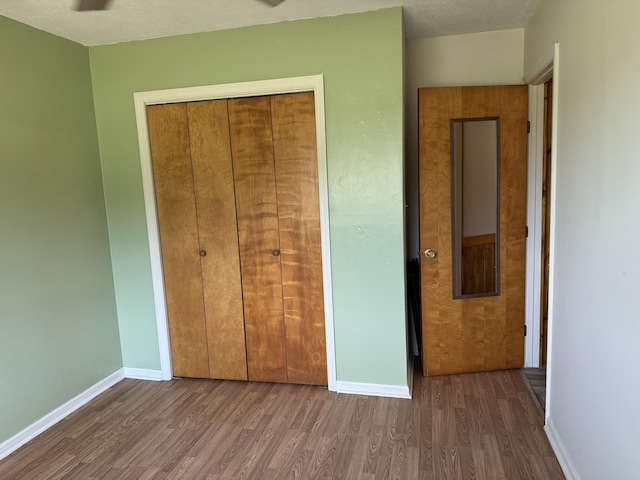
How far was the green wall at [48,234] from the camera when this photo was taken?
2.34m

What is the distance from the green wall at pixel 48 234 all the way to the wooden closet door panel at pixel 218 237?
0.77m

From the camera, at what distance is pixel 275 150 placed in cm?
271

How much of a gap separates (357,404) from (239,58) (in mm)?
2376

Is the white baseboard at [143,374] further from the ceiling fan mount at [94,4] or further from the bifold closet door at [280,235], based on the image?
the ceiling fan mount at [94,4]

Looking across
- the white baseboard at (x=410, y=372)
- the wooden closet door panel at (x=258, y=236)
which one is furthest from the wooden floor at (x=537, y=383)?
the wooden closet door panel at (x=258, y=236)

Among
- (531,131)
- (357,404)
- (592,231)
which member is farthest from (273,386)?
(531,131)

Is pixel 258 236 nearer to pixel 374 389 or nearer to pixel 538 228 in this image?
pixel 374 389

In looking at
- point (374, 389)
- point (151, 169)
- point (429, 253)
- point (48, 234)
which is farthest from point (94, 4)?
point (374, 389)

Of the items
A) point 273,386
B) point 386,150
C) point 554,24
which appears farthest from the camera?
point 273,386

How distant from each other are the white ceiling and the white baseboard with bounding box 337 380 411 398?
2367 millimetres

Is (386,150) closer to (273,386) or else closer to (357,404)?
(357,404)

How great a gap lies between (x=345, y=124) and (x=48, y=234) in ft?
6.53

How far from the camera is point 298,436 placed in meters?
2.35

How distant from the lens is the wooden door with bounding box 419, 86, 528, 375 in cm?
272
